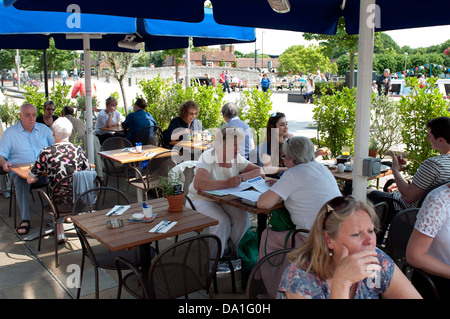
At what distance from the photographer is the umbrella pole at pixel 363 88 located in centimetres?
269

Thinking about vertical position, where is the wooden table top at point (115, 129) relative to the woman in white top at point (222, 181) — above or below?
above

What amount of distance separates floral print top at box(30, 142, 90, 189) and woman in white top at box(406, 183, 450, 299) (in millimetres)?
3106

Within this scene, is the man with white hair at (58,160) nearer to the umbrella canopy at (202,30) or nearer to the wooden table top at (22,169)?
the wooden table top at (22,169)

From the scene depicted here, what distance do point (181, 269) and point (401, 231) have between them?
1.41 meters

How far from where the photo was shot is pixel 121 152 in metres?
5.50

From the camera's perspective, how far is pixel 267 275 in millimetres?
2246

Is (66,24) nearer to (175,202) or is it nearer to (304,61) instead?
(175,202)

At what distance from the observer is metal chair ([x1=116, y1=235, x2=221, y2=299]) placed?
2.31 metres

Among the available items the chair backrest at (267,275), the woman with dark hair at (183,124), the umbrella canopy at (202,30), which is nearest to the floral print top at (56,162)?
the umbrella canopy at (202,30)

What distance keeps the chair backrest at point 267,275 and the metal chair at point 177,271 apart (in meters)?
0.39

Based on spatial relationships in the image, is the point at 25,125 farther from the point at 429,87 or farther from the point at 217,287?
the point at 429,87

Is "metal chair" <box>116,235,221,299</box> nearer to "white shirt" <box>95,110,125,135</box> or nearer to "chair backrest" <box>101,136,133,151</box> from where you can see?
"chair backrest" <box>101,136,133,151</box>

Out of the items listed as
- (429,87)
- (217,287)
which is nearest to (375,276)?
(217,287)
